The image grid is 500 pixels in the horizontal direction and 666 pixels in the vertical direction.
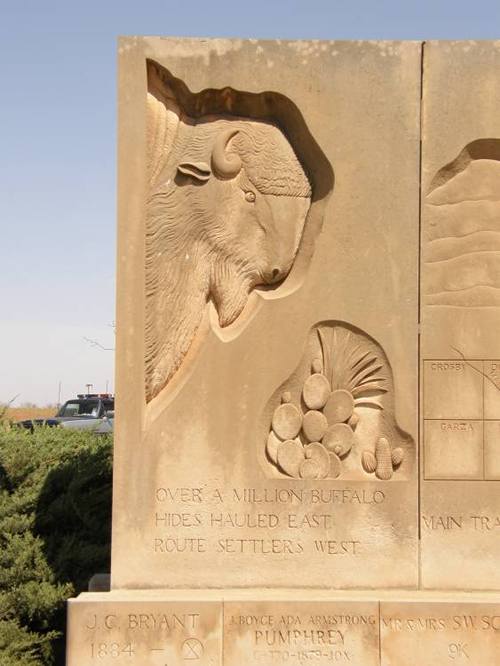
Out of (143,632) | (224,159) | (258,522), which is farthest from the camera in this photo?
(224,159)

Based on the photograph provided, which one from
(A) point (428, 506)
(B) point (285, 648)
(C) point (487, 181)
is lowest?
(B) point (285, 648)

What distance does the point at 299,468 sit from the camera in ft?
Result: 15.8

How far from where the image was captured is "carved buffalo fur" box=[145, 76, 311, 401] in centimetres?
488

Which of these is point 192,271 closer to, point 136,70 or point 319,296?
point 319,296

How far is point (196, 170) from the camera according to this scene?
16.0 feet

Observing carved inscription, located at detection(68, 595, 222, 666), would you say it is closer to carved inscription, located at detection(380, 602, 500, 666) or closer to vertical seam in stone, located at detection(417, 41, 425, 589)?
carved inscription, located at detection(380, 602, 500, 666)

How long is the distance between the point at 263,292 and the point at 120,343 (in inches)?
33.0

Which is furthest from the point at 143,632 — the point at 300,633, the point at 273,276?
the point at 273,276

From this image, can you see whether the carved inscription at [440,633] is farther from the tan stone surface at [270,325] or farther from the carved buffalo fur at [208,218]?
the carved buffalo fur at [208,218]

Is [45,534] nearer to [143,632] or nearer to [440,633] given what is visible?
[143,632]

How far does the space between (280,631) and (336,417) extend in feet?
3.77

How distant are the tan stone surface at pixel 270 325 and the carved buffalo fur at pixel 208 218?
1 centimetres

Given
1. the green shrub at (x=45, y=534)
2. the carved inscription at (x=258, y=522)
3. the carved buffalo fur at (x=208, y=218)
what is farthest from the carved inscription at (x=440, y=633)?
the green shrub at (x=45, y=534)

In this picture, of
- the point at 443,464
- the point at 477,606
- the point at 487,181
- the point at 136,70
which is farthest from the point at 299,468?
the point at 136,70
